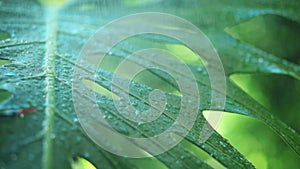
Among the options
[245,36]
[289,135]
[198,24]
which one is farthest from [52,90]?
[245,36]

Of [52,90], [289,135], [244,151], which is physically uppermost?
[52,90]

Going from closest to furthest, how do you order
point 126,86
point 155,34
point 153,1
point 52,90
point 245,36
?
point 52,90 → point 126,86 → point 155,34 → point 153,1 → point 245,36

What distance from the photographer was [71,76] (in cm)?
66

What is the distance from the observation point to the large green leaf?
491mm

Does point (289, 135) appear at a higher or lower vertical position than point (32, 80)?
lower

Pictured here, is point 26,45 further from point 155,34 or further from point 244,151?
point 244,151

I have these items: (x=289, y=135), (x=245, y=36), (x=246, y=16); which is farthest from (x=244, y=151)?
(x=289, y=135)

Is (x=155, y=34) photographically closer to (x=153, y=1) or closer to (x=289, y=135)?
(x=153, y=1)

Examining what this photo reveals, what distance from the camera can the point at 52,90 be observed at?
58 cm

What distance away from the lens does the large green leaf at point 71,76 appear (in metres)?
0.49

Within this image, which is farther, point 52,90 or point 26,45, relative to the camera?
point 26,45

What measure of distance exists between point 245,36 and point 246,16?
17 centimetres

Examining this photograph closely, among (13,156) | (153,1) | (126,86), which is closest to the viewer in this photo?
(13,156)

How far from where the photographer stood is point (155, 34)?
1034 millimetres
